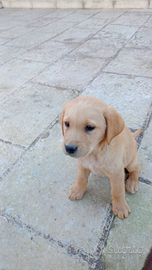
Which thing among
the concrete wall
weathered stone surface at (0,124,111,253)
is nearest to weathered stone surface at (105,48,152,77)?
weathered stone surface at (0,124,111,253)

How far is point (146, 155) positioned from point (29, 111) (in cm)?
198

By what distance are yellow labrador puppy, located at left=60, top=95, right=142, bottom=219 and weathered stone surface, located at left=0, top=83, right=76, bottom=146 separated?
1.32 metres

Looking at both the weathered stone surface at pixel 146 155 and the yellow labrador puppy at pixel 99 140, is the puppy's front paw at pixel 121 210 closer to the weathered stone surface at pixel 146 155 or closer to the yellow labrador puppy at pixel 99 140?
the yellow labrador puppy at pixel 99 140

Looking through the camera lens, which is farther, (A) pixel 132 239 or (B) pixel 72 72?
(B) pixel 72 72

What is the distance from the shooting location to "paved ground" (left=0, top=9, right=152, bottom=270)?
167 cm

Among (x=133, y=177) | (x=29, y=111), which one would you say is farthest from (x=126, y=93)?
(x=133, y=177)

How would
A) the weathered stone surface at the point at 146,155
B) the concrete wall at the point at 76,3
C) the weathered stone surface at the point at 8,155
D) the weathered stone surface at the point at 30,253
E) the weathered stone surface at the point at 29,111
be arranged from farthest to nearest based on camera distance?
the concrete wall at the point at 76,3, the weathered stone surface at the point at 29,111, the weathered stone surface at the point at 8,155, the weathered stone surface at the point at 146,155, the weathered stone surface at the point at 30,253

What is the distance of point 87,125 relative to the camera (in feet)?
5.07

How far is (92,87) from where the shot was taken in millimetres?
3734

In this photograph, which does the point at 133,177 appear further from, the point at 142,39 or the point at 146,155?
the point at 142,39

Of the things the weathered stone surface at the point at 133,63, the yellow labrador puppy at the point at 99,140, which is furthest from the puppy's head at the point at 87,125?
the weathered stone surface at the point at 133,63

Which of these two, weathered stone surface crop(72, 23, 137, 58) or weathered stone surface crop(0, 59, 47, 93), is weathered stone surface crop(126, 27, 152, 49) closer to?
weathered stone surface crop(72, 23, 137, 58)

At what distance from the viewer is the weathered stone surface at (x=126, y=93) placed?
301 cm

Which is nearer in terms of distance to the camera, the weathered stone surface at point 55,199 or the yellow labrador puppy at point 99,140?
the yellow labrador puppy at point 99,140
